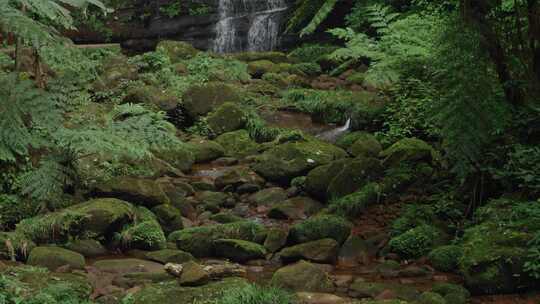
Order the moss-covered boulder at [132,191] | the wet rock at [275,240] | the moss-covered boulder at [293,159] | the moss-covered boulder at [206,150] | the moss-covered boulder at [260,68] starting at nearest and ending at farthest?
1. the wet rock at [275,240]
2. the moss-covered boulder at [132,191]
3. the moss-covered boulder at [293,159]
4. the moss-covered boulder at [206,150]
5. the moss-covered boulder at [260,68]

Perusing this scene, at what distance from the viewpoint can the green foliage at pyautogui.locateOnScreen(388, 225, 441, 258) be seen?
7.11 metres

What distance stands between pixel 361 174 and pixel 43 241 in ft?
14.1

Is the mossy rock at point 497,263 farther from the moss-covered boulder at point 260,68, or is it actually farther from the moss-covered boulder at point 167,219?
the moss-covered boulder at point 260,68

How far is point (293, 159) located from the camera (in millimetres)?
10398

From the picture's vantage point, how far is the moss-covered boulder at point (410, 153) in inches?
356

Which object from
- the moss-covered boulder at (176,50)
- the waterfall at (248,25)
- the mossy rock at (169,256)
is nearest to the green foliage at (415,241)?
the mossy rock at (169,256)

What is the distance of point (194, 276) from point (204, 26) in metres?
16.6

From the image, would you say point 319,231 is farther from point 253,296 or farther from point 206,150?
point 206,150

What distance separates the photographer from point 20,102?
7.04 m


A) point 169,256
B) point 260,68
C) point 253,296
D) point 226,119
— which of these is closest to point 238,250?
point 169,256

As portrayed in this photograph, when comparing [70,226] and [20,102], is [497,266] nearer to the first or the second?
[70,226]

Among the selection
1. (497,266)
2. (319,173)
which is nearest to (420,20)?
(319,173)

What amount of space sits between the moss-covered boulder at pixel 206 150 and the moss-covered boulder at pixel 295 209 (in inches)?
106

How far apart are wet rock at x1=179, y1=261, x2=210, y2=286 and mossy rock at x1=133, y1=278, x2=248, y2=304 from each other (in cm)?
9
